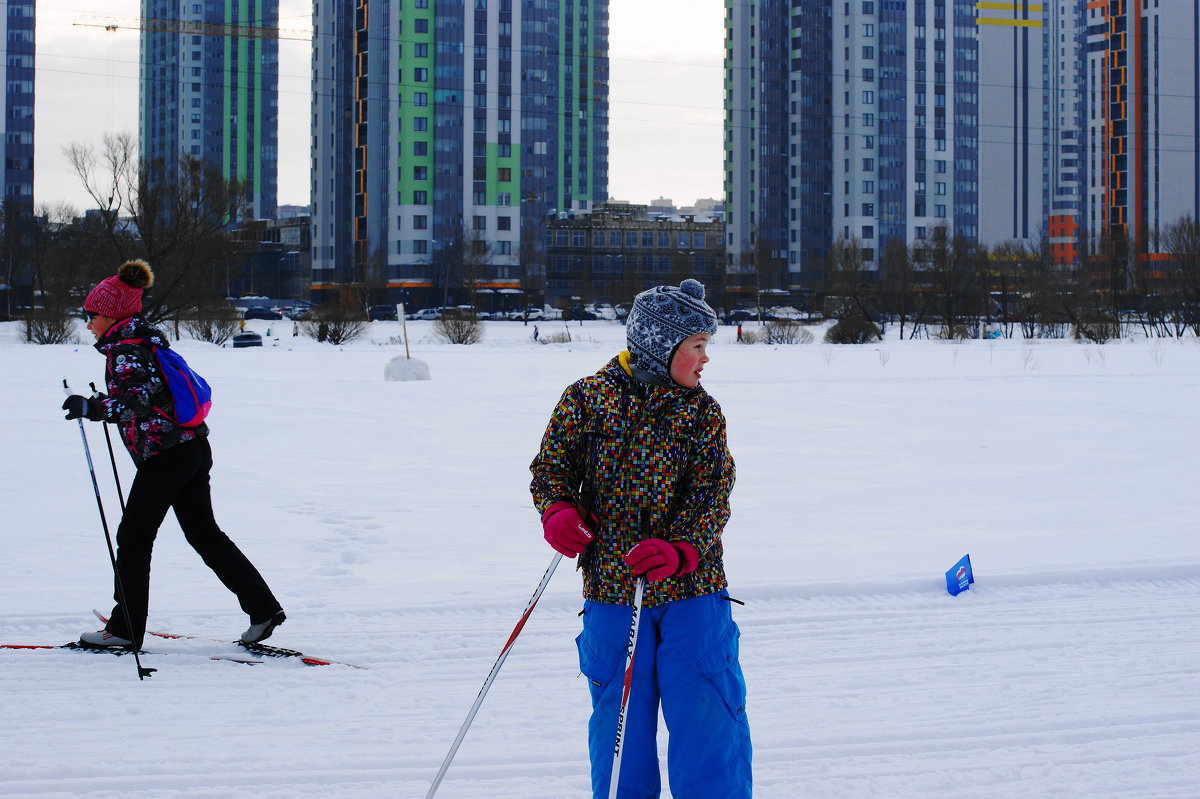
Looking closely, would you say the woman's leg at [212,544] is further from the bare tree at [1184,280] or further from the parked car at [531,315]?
the parked car at [531,315]

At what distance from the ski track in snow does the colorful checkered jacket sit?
3.61 ft

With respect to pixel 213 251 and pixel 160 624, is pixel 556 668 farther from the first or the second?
pixel 213 251

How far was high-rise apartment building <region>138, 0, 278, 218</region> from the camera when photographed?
16775 cm

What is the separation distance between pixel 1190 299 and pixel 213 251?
3434cm

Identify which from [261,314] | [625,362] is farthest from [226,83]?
[625,362]

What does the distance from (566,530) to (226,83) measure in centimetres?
18022

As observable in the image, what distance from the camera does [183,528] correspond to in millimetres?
5387

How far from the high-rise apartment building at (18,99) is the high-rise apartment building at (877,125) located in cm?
5816

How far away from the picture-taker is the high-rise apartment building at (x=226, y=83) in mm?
167750

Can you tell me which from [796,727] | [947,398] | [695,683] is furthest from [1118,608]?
[947,398]

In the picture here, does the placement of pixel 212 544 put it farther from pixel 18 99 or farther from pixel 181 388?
pixel 18 99

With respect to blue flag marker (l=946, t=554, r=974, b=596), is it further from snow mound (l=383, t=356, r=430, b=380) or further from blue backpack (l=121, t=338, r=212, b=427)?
snow mound (l=383, t=356, r=430, b=380)

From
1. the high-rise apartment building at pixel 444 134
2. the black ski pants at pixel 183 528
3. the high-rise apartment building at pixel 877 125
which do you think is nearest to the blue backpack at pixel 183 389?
the black ski pants at pixel 183 528

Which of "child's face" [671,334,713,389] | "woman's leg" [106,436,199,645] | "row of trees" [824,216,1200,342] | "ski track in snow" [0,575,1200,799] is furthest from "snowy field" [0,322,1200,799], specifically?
"row of trees" [824,216,1200,342]
